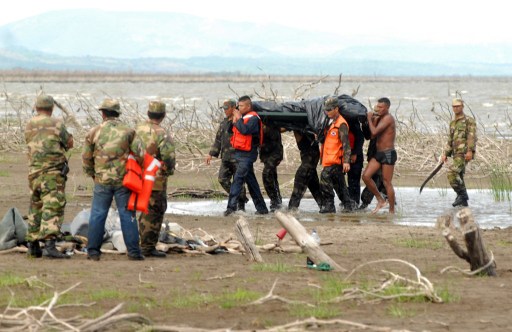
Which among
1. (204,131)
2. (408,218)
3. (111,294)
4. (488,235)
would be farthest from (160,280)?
(204,131)

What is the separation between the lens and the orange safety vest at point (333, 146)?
1572 centimetres

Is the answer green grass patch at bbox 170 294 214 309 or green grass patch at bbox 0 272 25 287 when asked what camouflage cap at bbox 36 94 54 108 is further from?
green grass patch at bbox 170 294 214 309

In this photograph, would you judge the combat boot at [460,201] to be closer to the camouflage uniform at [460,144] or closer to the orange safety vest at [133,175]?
the camouflage uniform at [460,144]

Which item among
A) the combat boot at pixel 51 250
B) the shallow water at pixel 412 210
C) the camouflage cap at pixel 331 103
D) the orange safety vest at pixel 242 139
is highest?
the camouflage cap at pixel 331 103

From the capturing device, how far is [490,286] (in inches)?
381

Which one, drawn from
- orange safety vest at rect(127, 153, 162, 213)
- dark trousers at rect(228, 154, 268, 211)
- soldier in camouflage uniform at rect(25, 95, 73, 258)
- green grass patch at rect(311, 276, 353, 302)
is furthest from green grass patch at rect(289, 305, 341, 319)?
dark trousers at rect(228, 154, 268, 211)

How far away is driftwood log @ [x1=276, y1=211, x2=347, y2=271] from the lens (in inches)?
411

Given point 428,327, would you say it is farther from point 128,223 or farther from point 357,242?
point 357,242

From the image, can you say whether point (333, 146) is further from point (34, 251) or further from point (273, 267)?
point (34, 251)

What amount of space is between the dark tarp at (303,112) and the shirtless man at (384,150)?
268 mm

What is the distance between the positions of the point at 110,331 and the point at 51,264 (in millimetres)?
3432

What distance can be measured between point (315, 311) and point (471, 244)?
1.97 metres

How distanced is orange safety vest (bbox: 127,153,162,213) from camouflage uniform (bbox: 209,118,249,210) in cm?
493

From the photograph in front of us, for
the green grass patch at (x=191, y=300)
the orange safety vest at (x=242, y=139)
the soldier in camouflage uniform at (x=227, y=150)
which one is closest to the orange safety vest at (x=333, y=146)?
the orange safety vest at (x=242, y=139)
